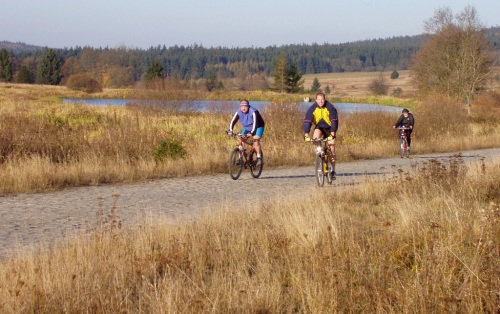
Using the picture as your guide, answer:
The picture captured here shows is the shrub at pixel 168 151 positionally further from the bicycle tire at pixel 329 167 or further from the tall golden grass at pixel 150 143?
the bicycle tire at pixel 329 167

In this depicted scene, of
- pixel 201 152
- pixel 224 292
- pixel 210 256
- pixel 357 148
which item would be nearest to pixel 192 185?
pixel 201 152

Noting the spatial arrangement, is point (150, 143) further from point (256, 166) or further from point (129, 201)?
point (129, 201)

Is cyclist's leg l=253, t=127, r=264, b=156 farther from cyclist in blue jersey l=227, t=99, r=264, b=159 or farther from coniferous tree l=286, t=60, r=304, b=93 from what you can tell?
coniferous tree l=286, t=60, r=304, b=93

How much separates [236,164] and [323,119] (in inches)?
107

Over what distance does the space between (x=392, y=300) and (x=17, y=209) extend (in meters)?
6.79

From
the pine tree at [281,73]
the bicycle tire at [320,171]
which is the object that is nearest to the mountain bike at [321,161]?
the bicycle tire at [320,171]

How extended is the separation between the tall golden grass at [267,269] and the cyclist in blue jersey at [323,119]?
12.7 feet

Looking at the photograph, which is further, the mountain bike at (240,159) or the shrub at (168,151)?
the shrub at (168,151)

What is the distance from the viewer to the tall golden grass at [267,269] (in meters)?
4.08

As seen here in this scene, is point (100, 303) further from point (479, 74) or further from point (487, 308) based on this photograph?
point (479, 74)

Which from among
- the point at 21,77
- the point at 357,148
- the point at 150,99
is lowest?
the point at 357,148

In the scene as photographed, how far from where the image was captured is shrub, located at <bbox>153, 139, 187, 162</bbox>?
1432 centimetres

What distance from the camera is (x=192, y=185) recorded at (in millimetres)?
11602

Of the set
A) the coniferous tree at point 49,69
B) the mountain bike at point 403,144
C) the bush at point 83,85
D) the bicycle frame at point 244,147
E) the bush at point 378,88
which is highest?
the coniferous tree at point 49,69
